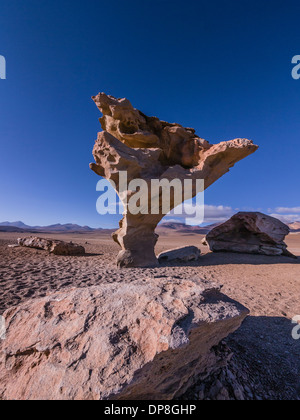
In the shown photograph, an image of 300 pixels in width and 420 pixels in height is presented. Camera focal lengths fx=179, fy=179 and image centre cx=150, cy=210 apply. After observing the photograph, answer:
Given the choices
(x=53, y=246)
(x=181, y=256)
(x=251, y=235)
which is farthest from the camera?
(x=251, y=235)

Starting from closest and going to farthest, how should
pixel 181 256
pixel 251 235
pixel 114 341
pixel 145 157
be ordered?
pixel 114 341 → pixel 145 157 → pixel 181 256 → pixel 251 235

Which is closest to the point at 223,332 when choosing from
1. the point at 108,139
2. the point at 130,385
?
the point at 130,385

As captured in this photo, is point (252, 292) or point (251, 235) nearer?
point (252, 292)

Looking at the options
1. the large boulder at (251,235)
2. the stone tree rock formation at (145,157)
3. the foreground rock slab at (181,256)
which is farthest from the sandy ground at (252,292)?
the stone tree rock formation at (145,157)

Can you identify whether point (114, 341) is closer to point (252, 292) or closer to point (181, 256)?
point (252, 292)

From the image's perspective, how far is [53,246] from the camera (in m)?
11.2

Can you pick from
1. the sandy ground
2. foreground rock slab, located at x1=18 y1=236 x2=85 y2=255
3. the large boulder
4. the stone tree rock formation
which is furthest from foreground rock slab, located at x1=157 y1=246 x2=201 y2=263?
foreground rock slab, located at x1=18 y1=236 x2=85 y2=255

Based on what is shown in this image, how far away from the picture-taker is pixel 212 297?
92.3 inches

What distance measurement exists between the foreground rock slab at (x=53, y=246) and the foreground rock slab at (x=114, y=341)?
9691mm

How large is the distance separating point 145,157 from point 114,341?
27.7ft

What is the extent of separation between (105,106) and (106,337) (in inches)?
415

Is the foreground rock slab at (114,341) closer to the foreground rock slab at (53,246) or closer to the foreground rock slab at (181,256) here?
the foreground rock slab at (181,256)

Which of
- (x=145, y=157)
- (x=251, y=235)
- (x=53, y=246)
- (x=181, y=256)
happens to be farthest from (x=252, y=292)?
(x=53, y=246)

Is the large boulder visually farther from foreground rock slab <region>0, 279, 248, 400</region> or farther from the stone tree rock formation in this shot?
foreground rock slab <region>0, 279, 248, 400</region>
